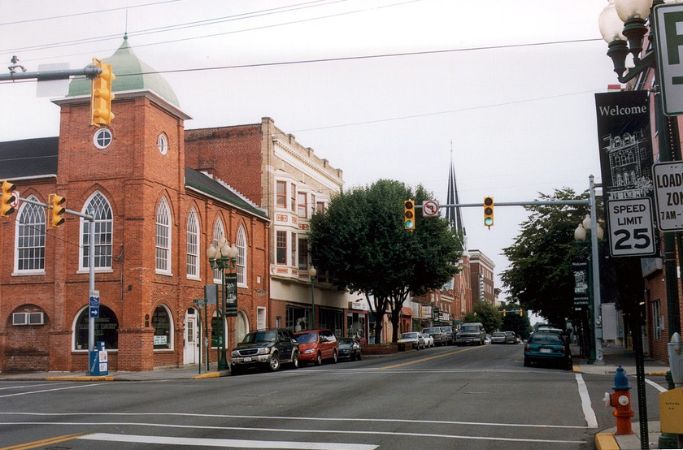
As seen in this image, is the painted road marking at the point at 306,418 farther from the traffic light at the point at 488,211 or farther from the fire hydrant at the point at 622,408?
the traffic light at the point at 488,211

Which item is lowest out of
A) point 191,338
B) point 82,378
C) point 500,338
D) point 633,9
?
point 500,338

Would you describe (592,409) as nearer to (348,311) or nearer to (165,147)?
(165,147)

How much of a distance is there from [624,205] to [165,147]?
28.9 m

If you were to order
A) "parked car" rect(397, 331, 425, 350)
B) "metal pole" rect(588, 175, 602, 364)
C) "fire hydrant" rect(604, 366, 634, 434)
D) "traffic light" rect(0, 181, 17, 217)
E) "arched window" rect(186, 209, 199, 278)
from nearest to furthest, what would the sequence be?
"fire hydrant" rect(604, 366, 634, 434) → "traffic light" rect(0, 181, 17, 217) → "metal pole" rect(588, 175, 602, 364) → "arched window" rect(186, 209, 199, 278) → "parked car" rect(397, 331, 425, 350)

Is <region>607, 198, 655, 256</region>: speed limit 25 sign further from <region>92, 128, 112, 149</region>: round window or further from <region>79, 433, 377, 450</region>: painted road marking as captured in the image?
<region>92, 128, 112, 149</region>: round window

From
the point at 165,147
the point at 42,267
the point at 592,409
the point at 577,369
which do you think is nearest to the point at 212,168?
the point at 165,147

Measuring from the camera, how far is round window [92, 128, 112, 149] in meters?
33.0

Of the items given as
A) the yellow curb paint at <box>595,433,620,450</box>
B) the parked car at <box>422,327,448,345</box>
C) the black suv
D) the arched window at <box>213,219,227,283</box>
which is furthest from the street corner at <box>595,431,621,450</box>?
the parked car at <box>422,327,448,345</box>

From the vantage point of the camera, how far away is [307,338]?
1363 inches

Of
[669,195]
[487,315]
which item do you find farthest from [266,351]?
[487,315]

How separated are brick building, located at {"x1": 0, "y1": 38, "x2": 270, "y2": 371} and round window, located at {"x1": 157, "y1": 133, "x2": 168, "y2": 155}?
112mm

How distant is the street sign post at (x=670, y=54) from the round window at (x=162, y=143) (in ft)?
96.9

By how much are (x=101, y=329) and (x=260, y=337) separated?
277 inches

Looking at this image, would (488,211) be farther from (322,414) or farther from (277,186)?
(277,186)
